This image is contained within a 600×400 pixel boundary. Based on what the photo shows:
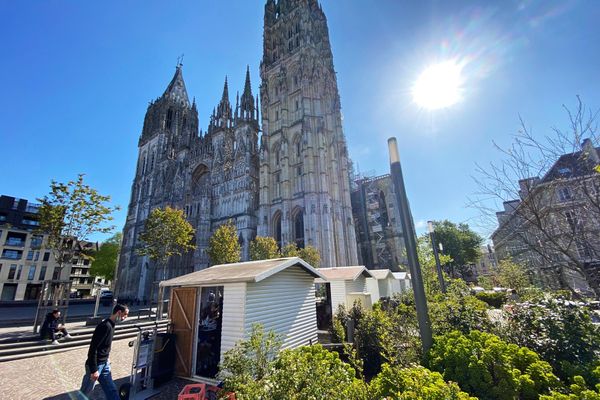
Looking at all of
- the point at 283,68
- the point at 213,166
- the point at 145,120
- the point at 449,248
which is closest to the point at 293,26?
the point at 283,68

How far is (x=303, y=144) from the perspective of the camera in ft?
107

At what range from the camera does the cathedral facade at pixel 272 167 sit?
31578 mm

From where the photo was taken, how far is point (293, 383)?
335cm

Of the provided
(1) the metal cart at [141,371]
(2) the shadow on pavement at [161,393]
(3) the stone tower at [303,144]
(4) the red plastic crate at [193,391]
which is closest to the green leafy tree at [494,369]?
(4) the red plastic crate at [193,391]

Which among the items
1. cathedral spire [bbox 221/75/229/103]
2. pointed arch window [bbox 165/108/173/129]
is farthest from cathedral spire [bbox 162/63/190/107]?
cathedral spire [bbox 221/75/229/103]

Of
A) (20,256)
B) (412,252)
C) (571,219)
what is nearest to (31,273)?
(20,256)

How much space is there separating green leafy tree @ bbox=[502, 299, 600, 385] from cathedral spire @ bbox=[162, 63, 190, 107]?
62.8 meters

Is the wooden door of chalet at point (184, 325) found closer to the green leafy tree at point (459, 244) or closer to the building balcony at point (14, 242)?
the green leafy tree at point (459, 244)

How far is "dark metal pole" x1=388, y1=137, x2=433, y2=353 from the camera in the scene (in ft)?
14.0

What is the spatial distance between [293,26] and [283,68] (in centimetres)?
890

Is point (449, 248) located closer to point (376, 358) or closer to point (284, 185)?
point (284, 185)

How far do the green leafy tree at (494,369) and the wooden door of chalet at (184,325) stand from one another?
20.7ft

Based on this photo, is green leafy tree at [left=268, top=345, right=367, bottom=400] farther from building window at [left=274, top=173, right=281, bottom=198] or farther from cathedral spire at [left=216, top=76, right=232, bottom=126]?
cathedral spire at [left=216, top=76, right=232, bottom=126]

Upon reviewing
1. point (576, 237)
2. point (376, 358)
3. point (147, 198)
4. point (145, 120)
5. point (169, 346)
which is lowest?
point (376, 358)
